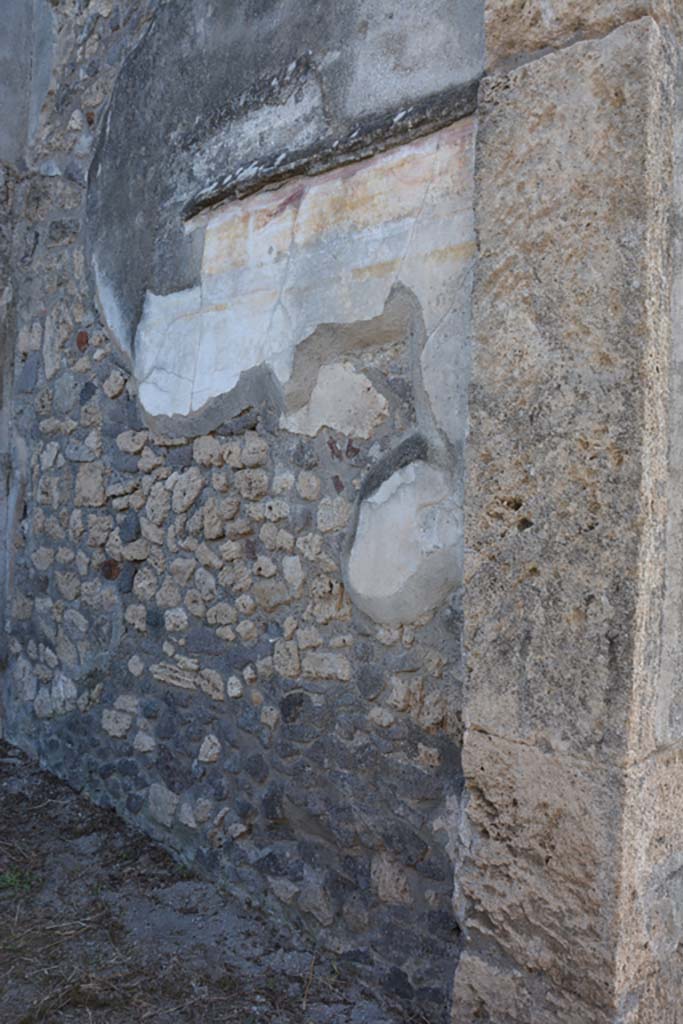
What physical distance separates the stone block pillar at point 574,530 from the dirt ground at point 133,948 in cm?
74

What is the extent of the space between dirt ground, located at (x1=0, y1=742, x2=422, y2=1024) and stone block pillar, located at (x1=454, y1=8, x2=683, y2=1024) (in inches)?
29.3

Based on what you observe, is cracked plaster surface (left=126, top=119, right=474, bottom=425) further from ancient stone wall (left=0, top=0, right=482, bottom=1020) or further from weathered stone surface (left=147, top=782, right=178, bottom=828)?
weathered stone surface (left=147, top=782, right=178, bottom=828)

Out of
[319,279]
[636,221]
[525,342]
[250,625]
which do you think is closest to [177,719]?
[250,625]

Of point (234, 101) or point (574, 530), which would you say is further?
point (234, 101)

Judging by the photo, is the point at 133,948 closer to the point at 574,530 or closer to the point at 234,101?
the point at 574,530

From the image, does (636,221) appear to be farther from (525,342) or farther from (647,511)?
(647,511)

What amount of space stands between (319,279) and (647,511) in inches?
49.6

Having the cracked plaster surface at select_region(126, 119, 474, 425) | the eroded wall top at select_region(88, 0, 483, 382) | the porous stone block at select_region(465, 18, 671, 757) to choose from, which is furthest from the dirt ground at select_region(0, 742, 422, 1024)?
the eroded wall top at select_region(88, 0, 483, 382)

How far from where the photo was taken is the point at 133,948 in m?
→ 2.62

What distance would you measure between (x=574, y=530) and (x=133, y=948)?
5.86 feet

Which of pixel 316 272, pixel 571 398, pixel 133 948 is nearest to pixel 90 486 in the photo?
pixel 316 272

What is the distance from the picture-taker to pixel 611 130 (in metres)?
1.61

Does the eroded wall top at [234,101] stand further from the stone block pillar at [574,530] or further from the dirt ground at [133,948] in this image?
the dirt ground at [133,948]

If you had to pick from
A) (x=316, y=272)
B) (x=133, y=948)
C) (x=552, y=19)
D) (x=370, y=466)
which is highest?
(x=552, y=19)
